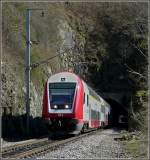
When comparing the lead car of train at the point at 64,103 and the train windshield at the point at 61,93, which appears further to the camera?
the train windshield at the point at 61,93

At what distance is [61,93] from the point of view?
28469 mm

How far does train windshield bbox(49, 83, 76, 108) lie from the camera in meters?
28.3

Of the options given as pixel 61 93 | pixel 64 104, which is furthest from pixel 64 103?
pixel 61 93

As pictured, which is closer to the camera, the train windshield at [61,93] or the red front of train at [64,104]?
the red front of train at [64,104]

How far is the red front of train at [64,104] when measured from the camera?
28.2 metres

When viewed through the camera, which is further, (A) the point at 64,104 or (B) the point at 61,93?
(B) the point at 61,93

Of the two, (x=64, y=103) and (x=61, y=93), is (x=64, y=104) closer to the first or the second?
(x=64, y=103)

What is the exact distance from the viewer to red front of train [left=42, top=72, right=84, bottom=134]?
28156 mm

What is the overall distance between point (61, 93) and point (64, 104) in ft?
2.05

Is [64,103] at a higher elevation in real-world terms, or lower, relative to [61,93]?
lower

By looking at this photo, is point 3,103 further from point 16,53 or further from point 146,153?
point 146,153

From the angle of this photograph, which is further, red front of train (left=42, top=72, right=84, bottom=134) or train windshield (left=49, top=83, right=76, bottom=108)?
train windshield (left=49, top=83, right=76, bottom=108)

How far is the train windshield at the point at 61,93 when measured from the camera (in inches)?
1115

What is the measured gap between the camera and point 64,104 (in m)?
28.2
